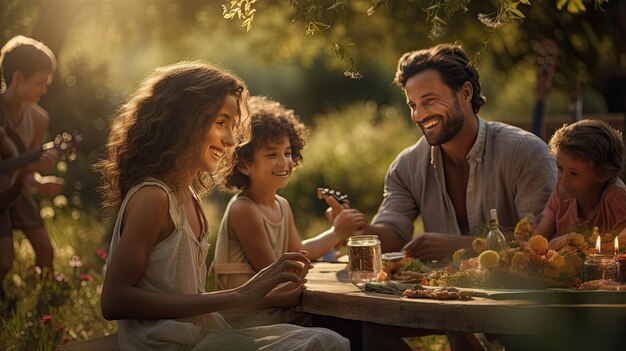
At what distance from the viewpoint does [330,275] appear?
14.4 feet

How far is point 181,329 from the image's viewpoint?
3.32 meters

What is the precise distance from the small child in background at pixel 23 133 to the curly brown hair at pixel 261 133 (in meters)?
2.54

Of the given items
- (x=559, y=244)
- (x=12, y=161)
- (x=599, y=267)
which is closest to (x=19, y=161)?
(x=12, y=161)

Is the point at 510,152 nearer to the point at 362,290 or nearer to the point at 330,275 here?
the point at 330,275

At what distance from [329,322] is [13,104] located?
11.7 feet

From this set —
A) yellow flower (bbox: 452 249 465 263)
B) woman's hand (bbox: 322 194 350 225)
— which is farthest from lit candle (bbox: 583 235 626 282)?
woman's hand (bbox: 322 194 350 225)

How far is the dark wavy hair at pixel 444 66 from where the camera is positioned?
4.98 m

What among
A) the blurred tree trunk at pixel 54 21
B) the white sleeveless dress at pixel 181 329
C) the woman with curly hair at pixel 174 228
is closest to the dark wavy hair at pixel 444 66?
the woman with curly hair at pixel 174 228

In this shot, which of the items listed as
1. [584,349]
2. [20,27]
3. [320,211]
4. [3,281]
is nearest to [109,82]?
[20,27]

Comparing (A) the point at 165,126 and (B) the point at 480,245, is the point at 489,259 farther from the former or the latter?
(A) the point at 165,126

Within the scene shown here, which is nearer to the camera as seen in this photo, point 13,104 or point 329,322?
point 329,322

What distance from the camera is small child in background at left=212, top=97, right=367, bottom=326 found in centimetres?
435

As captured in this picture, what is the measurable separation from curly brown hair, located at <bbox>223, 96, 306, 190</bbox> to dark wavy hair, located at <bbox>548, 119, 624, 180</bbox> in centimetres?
124

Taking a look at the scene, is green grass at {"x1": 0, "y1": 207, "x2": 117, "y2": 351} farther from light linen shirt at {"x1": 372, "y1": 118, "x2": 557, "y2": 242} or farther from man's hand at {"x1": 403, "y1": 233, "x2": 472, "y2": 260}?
man's hand at {"x1": 403, "y1": 233, "x2": 472, "y2": 260}
